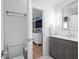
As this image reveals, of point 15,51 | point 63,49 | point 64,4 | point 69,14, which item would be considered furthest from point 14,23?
point 64,4

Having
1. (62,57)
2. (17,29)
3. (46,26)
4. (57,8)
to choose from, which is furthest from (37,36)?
(17,29)

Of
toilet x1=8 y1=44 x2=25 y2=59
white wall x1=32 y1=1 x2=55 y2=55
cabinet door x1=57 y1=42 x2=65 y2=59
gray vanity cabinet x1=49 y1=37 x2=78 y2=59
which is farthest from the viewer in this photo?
white wall x1=32 y1=1 x2=55 y2=55

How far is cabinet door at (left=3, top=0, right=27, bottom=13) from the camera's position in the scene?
1.57 meters

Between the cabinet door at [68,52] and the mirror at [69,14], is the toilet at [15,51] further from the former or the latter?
Answer: the mirror at [69,14]

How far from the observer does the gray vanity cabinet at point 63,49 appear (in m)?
1.93

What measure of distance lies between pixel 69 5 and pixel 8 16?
2089 mm

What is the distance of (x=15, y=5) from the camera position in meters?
1.69

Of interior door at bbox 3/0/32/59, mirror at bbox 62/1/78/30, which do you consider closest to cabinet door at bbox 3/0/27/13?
interior door at bbox 3/0/32/59

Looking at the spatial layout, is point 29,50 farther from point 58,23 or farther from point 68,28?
point 58,23

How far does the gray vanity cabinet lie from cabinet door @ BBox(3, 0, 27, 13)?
1507 millimetres

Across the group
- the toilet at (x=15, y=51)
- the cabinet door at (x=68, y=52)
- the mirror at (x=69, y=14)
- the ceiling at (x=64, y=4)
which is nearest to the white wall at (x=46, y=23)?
the ceiling at (x=64, y=4)

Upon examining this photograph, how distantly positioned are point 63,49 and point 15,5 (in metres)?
1.86

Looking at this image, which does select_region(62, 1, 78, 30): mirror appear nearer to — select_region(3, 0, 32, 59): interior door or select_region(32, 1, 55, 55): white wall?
select_region(32, 1, 55, 55): white wall

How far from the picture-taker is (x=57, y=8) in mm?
3152
